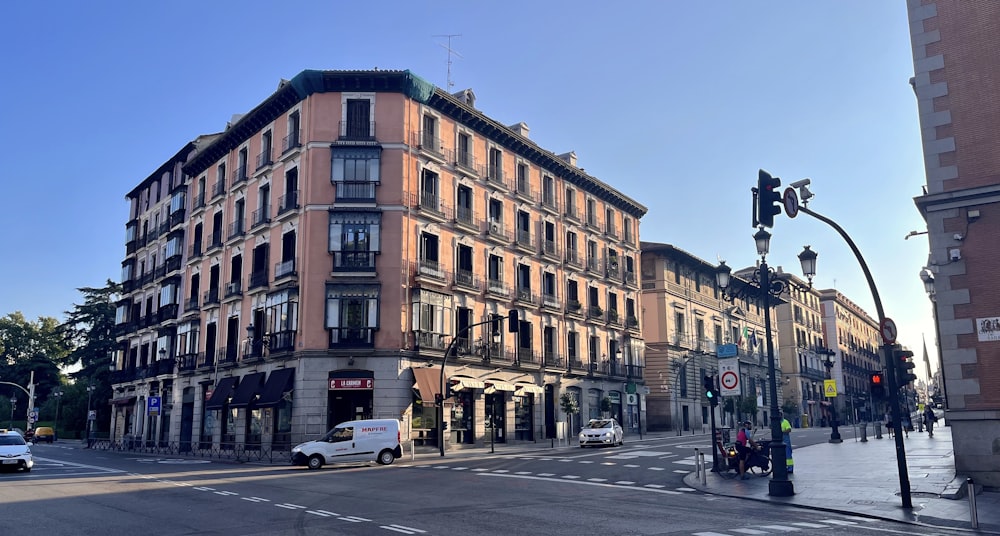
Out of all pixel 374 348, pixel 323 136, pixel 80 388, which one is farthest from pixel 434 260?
pixel 80 388

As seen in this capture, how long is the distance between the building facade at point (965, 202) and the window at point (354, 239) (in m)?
24.2

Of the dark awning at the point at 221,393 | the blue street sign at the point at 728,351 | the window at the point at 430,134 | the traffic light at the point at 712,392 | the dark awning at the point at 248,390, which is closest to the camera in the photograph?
the blue street sign at the point at 728,351

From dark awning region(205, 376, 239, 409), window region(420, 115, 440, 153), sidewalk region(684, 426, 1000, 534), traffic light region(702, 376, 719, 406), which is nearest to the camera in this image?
sidewalk region(684, 426, 1000, 534)

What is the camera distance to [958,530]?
11.6 m

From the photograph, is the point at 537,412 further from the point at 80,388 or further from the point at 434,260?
the point at 80,388

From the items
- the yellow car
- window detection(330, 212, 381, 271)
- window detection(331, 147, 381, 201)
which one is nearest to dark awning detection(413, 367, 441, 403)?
window detection(330, 212, 381, 271)

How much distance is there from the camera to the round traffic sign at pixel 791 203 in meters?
15.2

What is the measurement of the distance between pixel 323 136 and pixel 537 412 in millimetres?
20144

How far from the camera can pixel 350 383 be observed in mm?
34281

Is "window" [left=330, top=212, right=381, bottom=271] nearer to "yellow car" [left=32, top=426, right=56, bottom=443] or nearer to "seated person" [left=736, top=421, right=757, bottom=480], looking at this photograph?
"seated person" [left=736, top=421, right=757, bottom=480]

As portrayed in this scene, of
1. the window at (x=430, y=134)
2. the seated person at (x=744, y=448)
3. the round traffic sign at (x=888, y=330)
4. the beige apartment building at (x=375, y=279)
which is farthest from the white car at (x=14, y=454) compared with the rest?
the round traffic sign at (x=888, y=330)

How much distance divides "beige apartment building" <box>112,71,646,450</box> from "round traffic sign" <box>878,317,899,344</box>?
16.6 meters

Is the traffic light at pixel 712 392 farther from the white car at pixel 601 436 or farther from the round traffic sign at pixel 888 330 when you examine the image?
the white car at pixel 601 436

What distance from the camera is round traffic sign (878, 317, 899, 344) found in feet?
48.3
